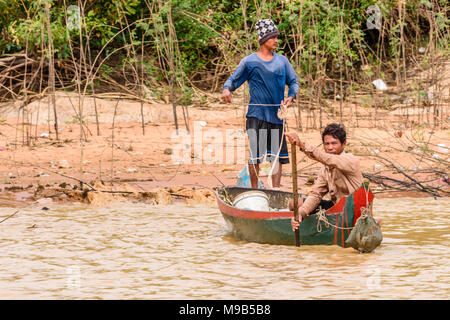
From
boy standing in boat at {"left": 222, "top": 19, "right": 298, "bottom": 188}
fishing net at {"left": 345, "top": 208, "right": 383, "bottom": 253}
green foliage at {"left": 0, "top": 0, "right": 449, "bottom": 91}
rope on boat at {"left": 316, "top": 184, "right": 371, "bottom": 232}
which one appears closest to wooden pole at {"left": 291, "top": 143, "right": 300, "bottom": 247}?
rope on boat at {"left": 316, "top": 184, "right": 371, "bottom": 232}

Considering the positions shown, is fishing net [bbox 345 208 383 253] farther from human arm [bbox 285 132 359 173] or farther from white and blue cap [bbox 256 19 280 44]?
white and blue cap [bbox 256 19 280 44]

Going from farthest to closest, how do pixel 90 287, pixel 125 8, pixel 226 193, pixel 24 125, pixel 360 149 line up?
pixel 125 8 → pixel 24 125 → pixel 360 149 → pixel 226 193 → pixel 90 287

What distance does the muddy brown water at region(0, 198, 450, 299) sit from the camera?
4746 millimetres

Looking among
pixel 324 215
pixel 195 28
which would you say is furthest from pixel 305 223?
pixel 195 28

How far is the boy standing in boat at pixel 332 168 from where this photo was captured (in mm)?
5465

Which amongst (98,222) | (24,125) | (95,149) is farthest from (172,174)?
(24,125)

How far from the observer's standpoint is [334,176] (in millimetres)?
5730

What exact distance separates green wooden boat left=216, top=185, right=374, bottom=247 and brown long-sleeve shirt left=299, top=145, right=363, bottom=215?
0.43ft

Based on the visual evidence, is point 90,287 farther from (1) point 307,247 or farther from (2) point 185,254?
(1) point 307,247

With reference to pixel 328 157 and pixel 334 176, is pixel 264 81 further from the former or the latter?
pixel 328 157

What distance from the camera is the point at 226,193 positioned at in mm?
7023

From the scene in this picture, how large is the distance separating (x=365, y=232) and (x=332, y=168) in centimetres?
53
